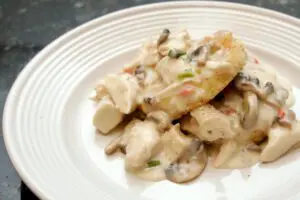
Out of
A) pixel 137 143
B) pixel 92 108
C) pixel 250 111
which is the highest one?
pixel 250 111

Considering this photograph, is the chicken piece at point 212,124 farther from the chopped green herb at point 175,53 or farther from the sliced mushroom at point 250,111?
the chopped green herb at point 175,53

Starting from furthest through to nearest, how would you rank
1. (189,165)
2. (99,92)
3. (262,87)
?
(99,92)
(262,87)
(189,165)

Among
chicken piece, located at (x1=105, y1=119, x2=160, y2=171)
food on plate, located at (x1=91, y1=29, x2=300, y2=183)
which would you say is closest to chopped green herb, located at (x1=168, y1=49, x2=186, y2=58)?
food on plate, located at (x1=91, y1=29, x2=300, y2=183)

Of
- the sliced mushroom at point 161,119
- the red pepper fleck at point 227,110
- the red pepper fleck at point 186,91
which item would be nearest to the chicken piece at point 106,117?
the sliced mushroom at point 161,119

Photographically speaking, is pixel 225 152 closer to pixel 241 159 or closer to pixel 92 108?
pixel 241 159

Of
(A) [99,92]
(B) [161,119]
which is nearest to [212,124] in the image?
(B) [161,119]

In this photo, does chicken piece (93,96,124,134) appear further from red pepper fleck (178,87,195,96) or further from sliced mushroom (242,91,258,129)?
sliced mushroom (242,91,258,129)

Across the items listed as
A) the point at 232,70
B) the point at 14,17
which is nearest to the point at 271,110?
the point at 232,70

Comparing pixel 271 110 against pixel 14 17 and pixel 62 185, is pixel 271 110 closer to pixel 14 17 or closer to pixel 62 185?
pixel 62 185
